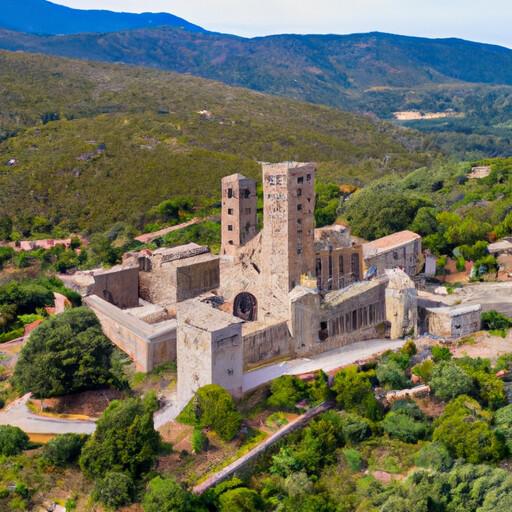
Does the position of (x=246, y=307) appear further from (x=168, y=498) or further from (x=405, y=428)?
(x=168, y=498)

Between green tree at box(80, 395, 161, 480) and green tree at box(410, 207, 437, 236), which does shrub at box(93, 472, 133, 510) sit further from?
green tree at box(410, 207, 437, 236)

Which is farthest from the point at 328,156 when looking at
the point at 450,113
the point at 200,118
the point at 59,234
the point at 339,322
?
the point at 450,113

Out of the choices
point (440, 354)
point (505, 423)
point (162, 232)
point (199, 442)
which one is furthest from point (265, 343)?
point (162, 232)

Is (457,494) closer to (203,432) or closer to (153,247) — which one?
(203,432)

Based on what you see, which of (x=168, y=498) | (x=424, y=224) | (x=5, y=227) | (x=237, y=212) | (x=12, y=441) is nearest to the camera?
(x=168, y=498)

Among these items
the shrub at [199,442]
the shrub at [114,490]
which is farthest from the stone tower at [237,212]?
the shrub at [114,490]

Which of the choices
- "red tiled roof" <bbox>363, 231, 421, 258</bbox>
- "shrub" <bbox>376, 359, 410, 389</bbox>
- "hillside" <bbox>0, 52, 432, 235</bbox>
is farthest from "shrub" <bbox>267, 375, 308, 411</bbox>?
"hillside" <bbox>0, 52, 432, 235</bbox>
